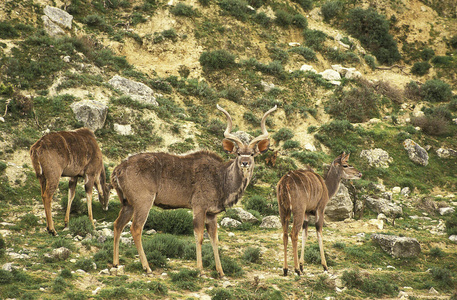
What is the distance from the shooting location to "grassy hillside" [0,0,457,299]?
35.2ft

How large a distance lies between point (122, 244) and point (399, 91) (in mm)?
30924

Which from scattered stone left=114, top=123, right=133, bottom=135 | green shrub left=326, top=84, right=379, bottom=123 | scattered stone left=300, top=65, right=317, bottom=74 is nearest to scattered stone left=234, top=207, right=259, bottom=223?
scattered stone left=114, top=123, right=133, bottom=135

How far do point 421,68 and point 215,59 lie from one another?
22.3 m

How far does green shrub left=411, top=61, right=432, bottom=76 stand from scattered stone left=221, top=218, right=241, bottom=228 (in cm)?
3410

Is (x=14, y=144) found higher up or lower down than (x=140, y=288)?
lower down

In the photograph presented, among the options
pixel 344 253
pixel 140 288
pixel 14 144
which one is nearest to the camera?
pixel 140 288

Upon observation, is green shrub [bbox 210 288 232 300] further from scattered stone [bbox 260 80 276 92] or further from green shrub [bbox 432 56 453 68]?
green shrub [bbox 432 56 453 68]

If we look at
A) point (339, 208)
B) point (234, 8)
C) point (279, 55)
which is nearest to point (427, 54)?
point (279, 55)

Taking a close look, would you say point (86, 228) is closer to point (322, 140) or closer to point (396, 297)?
point (396, 297)

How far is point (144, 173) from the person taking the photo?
10.2m

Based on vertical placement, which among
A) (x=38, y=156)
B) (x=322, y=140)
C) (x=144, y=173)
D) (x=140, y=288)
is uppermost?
(x=144, y=173)

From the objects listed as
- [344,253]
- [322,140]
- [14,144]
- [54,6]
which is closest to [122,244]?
[344,253]

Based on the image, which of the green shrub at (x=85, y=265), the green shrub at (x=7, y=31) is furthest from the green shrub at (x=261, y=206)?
the green shrub at (x=7, y=31)

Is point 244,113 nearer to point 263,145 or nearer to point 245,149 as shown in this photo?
point 263,145
